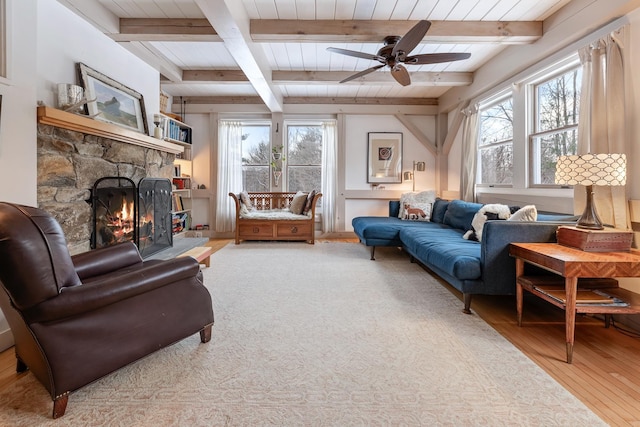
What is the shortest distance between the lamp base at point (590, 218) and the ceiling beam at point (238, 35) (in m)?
2.93

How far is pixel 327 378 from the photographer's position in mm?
1611

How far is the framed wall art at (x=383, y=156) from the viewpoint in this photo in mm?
6066

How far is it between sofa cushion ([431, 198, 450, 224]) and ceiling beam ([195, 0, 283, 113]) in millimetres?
3109

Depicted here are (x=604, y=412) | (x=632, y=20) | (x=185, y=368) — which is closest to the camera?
(x=604, y=412)

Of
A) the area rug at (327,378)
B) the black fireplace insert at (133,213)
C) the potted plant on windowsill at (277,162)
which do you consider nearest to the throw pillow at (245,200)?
the potted plant on windowsill at (277,162)

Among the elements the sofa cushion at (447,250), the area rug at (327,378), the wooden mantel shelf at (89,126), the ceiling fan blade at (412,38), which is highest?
the ceiling fan blade at (412,38)

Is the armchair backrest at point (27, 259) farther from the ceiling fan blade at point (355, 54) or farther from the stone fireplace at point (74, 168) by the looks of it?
the ceiling fan blade at point (355, 54)

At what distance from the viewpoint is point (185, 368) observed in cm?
169

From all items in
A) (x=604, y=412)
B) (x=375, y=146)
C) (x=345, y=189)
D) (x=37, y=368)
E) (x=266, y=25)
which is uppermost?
(x=266, y=25)

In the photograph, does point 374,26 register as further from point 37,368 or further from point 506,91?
point 37,368

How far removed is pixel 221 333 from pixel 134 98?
281cm

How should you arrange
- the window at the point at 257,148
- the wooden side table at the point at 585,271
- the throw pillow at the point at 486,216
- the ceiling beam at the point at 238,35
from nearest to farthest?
the wooden side table at the point at 585,271
the ceiling beam at the point at 238,35
the throw pillow at the point at 486,216
the window at the point at 257,148

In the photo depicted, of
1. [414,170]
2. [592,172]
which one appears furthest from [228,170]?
[592,172]

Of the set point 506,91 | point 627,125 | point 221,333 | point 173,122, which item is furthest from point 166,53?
point 627,125
